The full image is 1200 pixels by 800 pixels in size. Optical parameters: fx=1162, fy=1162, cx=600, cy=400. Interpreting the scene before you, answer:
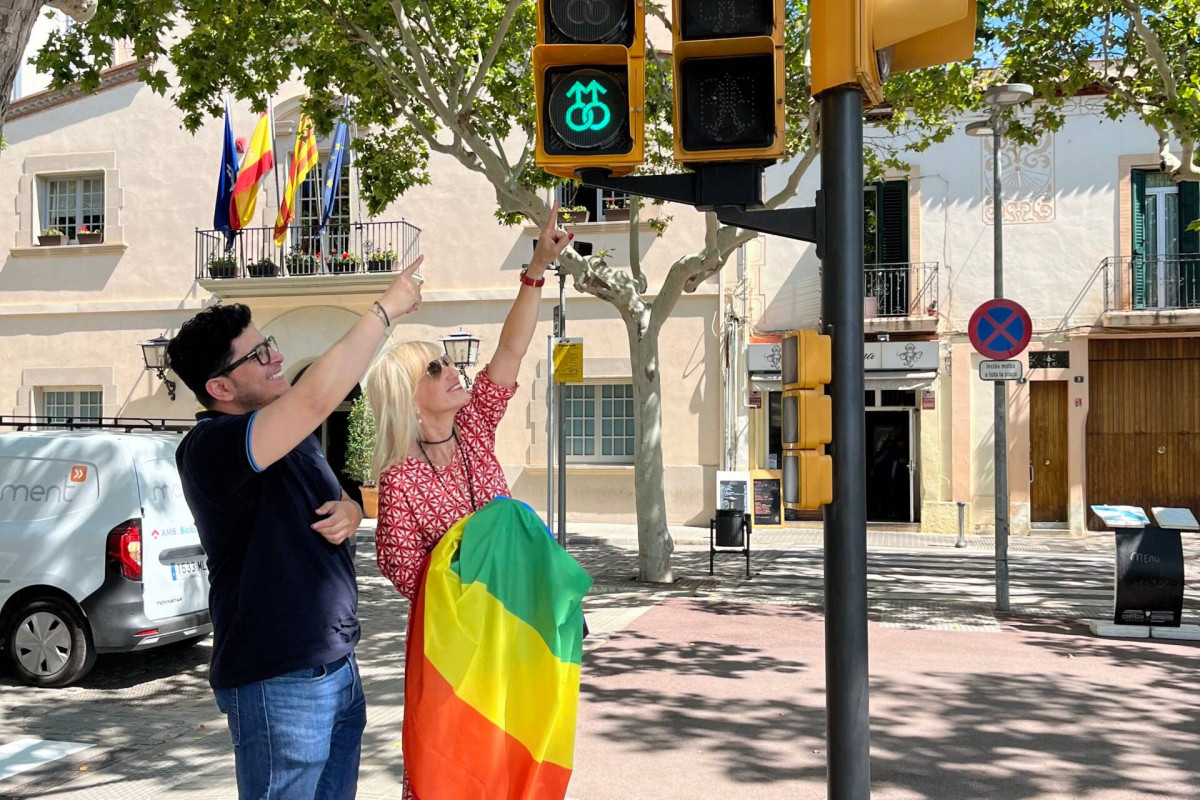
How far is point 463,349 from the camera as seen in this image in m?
20.9

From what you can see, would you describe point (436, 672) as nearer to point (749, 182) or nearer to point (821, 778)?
point (749, 182)

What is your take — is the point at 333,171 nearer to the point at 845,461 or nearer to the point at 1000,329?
the point at 1000,329

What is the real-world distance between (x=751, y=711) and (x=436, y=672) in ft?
13.7

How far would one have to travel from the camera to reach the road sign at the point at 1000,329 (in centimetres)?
1071

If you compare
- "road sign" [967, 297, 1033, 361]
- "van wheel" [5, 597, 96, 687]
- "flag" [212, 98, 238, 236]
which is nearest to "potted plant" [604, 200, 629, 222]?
"flag" [212, 98, 238, 236]

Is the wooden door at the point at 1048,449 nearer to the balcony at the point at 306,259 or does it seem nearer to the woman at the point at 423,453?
the balcony at the point at 306,259

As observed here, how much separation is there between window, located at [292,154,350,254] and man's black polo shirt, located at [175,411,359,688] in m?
20.1

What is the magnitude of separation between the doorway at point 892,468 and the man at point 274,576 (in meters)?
19.2

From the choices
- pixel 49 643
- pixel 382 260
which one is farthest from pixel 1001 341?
pixel 382 260

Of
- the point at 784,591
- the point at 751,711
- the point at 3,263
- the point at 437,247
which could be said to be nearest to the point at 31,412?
the point at 3,263

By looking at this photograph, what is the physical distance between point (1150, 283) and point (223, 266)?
17.4m

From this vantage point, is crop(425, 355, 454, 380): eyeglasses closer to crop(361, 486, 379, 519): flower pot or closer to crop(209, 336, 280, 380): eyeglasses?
crop(209, 336, 280, 380): eyeglasses

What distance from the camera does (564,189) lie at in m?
20.1

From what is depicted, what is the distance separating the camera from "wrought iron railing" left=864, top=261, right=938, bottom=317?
21219 millimetres
